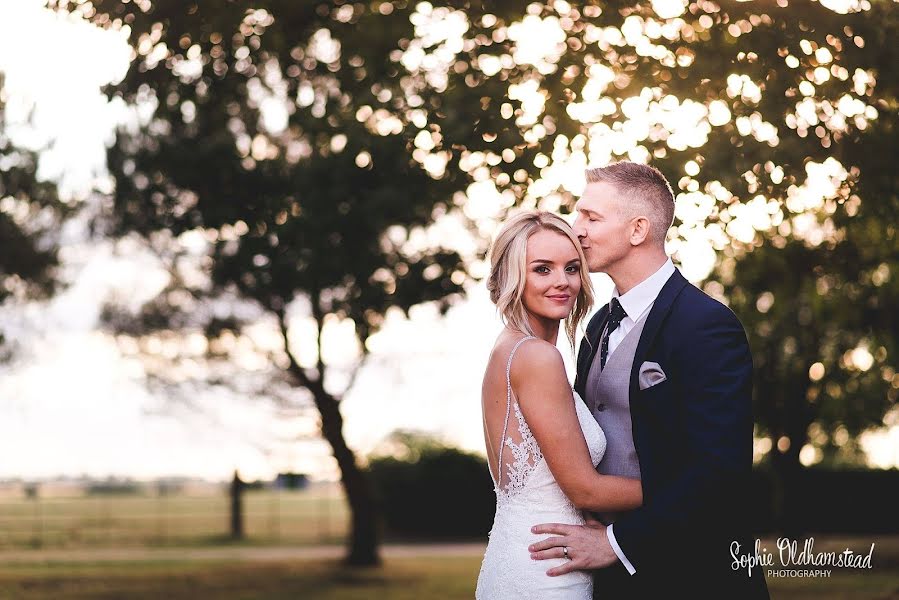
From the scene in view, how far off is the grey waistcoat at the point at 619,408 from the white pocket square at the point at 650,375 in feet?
0.39

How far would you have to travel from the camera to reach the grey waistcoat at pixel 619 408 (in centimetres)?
468

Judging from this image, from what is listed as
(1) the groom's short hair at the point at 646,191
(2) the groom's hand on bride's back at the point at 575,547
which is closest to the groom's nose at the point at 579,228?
(1) the groom's short hair at the point at 646,191

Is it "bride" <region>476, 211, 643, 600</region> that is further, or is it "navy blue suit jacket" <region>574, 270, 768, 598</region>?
"bride" <region>476, 211, 643, 600</region>

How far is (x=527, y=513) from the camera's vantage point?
15.8 feet

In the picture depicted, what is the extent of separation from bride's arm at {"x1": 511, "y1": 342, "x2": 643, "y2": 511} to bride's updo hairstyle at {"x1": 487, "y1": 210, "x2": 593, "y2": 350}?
0.30 metres

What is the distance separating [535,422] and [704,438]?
0.76 meters

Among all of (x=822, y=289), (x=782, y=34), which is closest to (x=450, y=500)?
(x=822, y=289)

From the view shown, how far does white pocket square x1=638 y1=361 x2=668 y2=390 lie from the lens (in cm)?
446

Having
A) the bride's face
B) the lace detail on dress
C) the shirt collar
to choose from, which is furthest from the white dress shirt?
the lace detail on dress

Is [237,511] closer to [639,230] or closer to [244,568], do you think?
[244,568]

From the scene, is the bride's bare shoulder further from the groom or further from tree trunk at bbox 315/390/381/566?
tree trunk at bbox 315/390/381/566

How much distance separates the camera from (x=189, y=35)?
30.5 feet

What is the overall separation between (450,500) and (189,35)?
22789 mm

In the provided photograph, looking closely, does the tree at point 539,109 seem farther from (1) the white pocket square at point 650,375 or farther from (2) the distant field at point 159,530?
(2) the distant field at point 159,530
